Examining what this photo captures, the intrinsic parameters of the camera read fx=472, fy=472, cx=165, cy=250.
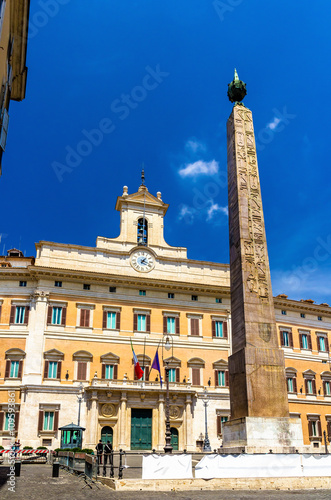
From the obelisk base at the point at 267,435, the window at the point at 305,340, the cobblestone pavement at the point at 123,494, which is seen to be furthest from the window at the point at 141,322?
the cobblestone pavement at the point at 123,494

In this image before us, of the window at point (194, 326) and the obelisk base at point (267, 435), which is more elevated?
the window at point (194, 326)

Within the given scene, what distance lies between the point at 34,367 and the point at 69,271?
274 inches

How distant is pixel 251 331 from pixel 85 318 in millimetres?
20334

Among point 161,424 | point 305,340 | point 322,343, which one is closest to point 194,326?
point 161,424

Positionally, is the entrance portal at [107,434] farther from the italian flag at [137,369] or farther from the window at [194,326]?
the window at [194,326]

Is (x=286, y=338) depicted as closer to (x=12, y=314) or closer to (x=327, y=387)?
(x=327, y=387)

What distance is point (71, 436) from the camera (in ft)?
89.2

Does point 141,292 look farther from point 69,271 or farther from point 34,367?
point 34,367

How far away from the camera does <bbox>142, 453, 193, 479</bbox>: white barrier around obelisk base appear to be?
39.6 feet

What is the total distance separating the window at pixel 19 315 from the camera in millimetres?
32812

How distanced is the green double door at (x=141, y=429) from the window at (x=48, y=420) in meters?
5.01

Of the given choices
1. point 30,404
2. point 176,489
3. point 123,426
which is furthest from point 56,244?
point 176,489

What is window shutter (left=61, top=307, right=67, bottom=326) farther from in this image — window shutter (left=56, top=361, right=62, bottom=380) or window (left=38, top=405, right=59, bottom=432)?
window (left=38, top=405, right=59, bottom=432)

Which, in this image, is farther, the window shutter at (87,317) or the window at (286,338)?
the window at (286,338)
